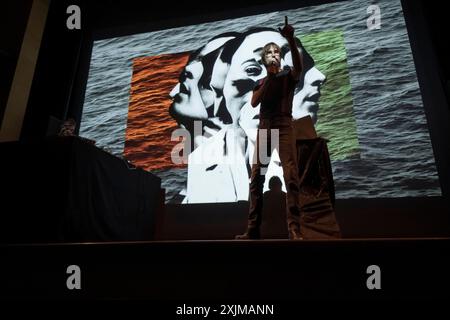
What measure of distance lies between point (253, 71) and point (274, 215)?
1885 millimetres

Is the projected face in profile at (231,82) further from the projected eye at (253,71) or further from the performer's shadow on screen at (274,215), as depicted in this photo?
the performer's shadow on screen at (274,215)

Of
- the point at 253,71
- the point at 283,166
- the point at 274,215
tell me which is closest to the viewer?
the point at 283,166

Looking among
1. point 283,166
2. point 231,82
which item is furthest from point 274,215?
point 231,82

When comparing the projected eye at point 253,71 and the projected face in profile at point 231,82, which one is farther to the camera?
the projected eye at point 253,71

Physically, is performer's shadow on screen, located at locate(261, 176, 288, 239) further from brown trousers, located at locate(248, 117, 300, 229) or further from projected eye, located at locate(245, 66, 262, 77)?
projected eye, located at locate(245, 66, 262, 77)

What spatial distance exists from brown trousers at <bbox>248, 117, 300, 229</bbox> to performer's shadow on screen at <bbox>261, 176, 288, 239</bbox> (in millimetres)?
858

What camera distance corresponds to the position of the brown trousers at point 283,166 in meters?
1.95

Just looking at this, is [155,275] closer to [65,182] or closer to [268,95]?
[65,182]

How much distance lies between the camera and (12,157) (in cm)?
229

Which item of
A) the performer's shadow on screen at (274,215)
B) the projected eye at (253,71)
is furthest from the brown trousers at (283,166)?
the projected eye at (253,71)

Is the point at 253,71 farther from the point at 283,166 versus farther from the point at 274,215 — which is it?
the point at 283,166

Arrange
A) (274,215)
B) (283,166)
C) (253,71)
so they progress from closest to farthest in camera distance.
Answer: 1. (283,166)
2. (274,215)
3. (253,71)

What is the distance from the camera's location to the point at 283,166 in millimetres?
2012

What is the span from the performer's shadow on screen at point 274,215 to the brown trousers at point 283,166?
86 centimetres
